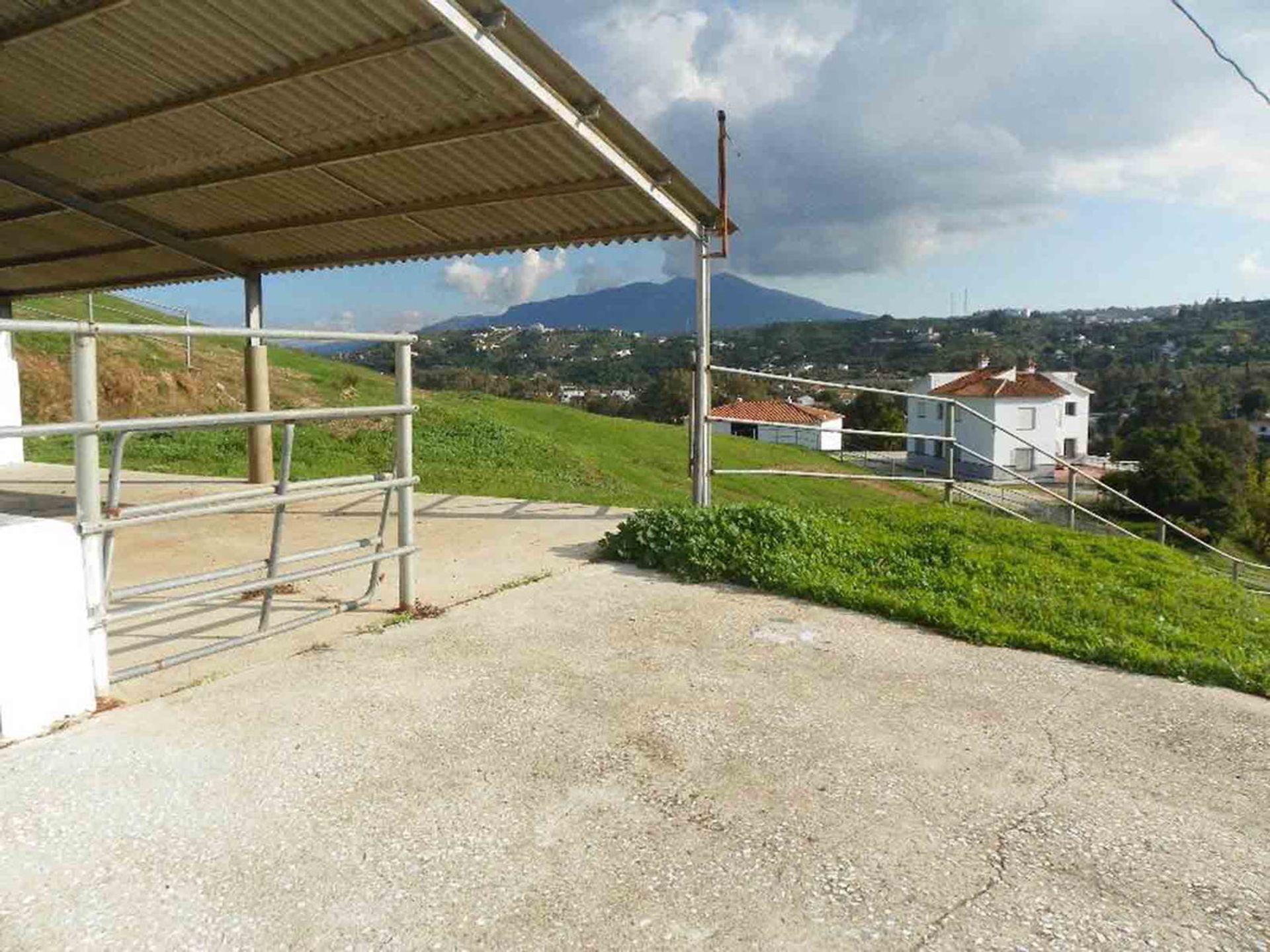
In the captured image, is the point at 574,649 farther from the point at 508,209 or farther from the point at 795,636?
the point at 508,209

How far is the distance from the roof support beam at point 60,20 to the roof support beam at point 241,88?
988 millimetres

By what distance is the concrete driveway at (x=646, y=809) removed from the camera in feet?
7.27

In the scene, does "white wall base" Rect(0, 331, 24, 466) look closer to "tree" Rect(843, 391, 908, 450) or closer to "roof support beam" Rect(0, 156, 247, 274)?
"roof support beam" Rect(0, 156, 247, 274)

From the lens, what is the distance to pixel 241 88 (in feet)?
21.1

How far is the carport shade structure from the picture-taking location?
5.66 metres

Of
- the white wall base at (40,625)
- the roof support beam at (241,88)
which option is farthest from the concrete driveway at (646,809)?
the roof support beam at (241,88)

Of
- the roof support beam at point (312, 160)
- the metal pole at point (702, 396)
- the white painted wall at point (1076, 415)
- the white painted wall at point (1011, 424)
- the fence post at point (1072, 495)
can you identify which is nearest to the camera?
the roof support beam at point (312, 160)

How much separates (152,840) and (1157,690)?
3.94 m

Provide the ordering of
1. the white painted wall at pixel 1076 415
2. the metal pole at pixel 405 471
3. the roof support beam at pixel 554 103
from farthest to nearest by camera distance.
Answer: the white painted wall at pixel 1076 415 < the roof support beam at pixel 554 103 < the metal pole at pixel 405 471

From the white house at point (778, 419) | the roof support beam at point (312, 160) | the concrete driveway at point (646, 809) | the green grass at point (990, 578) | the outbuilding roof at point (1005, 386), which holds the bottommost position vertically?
the concrete driveway at point (646, 809)

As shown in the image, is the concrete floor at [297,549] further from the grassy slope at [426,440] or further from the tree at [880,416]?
the tree at [880,416]

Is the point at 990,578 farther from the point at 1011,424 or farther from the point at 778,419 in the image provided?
the point at 1011,424

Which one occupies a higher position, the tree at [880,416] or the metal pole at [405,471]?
the tree at [880,416]

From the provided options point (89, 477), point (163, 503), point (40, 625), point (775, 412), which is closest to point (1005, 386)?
point (775, 412)
